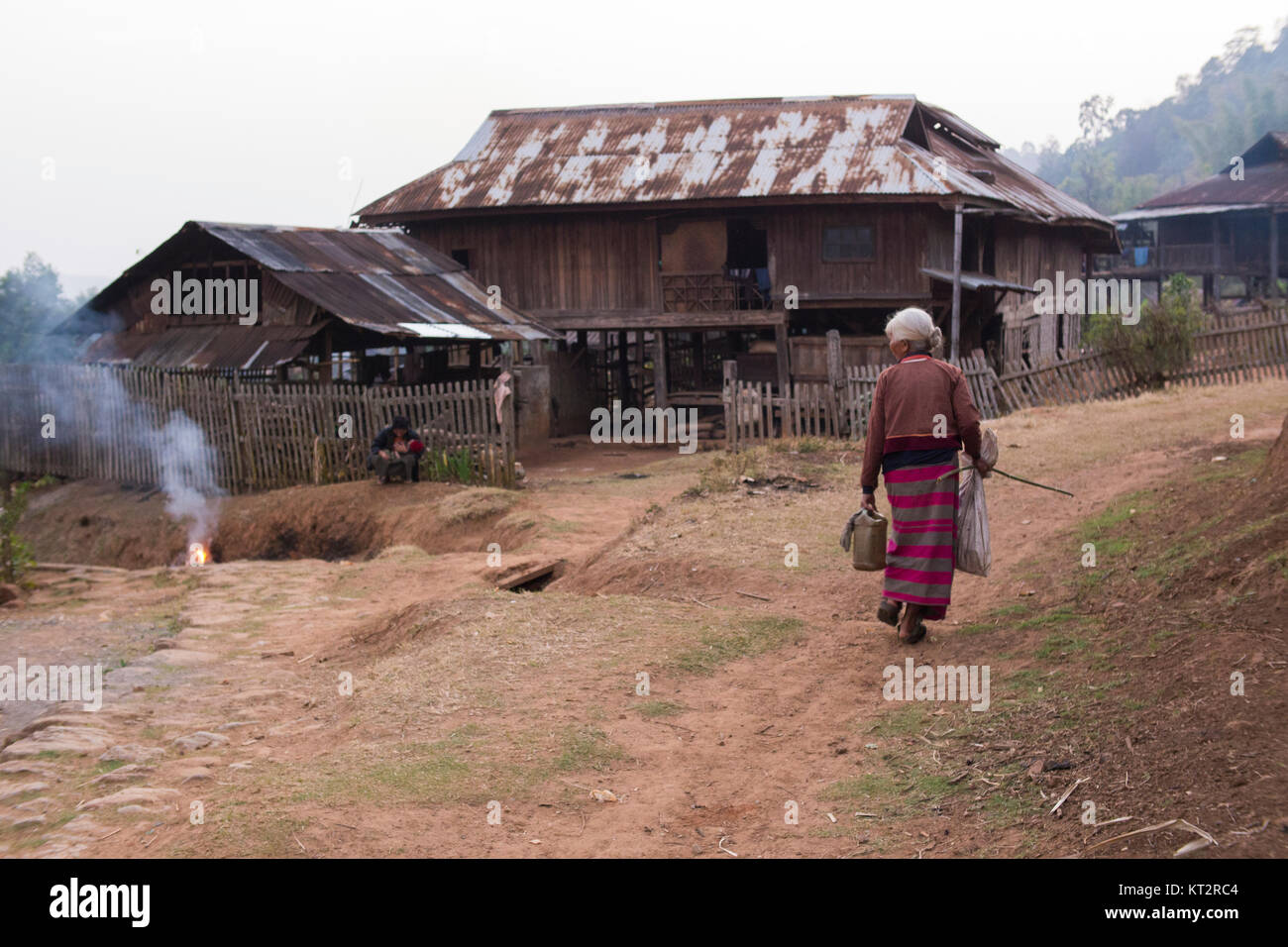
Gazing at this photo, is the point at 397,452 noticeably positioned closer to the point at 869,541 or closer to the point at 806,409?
the point at 806,409

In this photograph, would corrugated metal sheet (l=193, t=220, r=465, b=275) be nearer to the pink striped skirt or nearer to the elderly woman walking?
the elderly woman walking

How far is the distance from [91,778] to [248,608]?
4.59 meters

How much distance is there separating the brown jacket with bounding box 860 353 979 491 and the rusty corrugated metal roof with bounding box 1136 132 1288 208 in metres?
34.9

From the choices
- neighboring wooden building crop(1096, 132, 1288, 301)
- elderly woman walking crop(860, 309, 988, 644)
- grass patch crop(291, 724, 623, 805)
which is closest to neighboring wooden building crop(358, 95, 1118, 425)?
neighboring wooden building crop(1096, 132, 1288, 301)

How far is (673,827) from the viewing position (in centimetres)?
488

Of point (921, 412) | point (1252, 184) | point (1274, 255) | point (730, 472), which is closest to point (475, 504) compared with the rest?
point (730, 472)

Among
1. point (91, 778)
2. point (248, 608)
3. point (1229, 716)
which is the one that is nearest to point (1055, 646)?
point (1229, 716)

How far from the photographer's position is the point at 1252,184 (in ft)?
128

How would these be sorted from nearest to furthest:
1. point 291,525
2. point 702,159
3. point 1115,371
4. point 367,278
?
point 291,525 → point 367,278 → point 1115,371 → point 702,159

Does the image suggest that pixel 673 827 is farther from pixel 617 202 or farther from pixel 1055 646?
pixel 617 202

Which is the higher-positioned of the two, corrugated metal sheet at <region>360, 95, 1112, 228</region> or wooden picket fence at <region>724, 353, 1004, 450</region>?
corrugated metal sheet at <region>360, 95, 1112, 228</region>

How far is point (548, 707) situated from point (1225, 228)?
40.9 metres

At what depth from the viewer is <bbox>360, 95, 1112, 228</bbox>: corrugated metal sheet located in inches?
885

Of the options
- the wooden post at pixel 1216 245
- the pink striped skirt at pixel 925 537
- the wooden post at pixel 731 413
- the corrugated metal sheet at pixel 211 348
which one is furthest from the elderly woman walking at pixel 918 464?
the wooden post at pixel 1216 245
